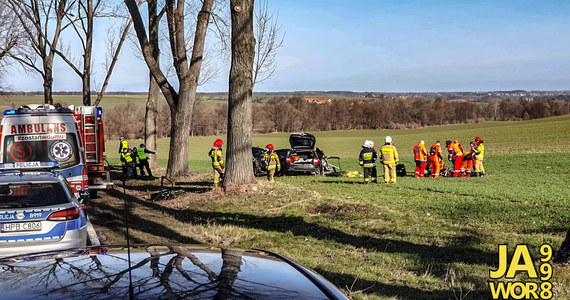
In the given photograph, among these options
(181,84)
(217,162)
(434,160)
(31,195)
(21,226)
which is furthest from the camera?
(434,160)

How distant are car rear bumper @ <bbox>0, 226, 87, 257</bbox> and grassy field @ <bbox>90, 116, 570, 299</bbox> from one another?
8.65 feet

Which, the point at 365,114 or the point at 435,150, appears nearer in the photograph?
the point at 435,150

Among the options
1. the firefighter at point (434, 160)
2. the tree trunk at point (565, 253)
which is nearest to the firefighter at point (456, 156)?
Result: the firefighter at point (434, 160)

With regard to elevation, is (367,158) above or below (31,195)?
below

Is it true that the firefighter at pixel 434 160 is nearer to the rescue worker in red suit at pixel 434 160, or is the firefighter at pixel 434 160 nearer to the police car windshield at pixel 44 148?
the rescue worker in red suit at pixel 434 160

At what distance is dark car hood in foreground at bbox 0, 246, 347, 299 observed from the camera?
2.51 m

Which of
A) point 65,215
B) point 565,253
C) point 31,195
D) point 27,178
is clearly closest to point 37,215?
point 65,215

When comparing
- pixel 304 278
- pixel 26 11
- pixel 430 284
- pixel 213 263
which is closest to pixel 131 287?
pixel 213 263

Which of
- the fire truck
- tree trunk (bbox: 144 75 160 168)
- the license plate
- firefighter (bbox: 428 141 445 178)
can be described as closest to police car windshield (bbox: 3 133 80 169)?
the fire truck

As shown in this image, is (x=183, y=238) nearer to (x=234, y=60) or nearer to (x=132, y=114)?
(x=234, y=60)

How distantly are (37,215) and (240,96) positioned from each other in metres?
8.71

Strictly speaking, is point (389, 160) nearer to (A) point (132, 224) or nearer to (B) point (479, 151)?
(B) point (479, 151)

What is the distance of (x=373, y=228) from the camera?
1126 cm

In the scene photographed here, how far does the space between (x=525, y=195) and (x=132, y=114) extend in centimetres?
7381
